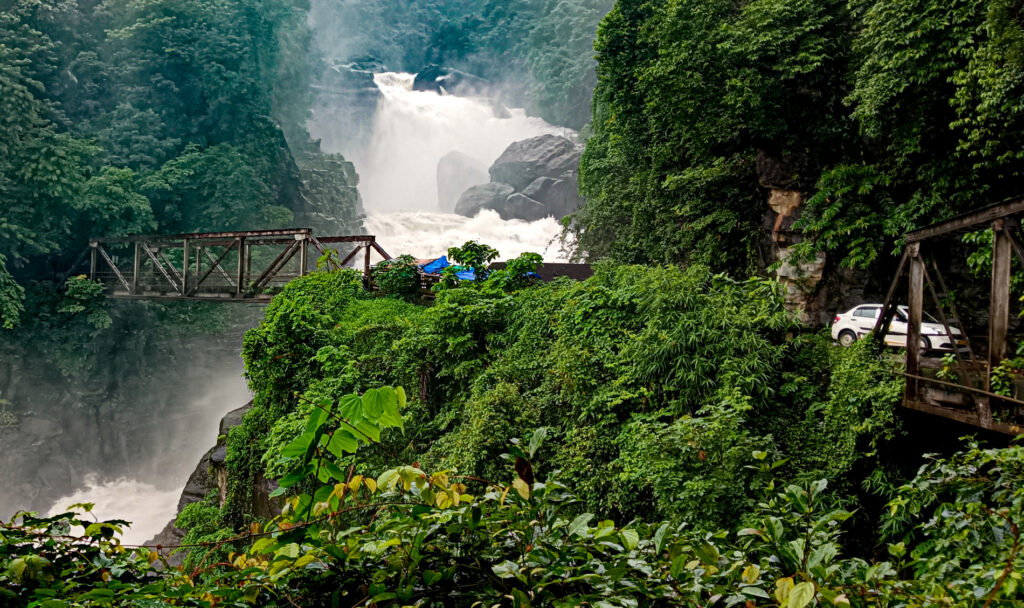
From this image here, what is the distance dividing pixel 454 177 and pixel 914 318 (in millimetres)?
44111

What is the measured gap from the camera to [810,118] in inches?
429

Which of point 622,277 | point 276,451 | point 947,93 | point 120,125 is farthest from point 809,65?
point 120,125

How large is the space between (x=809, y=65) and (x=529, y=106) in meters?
44.1

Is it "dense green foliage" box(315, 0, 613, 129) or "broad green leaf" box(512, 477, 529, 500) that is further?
"dense green foliage" box(315, 0, 613, 129)

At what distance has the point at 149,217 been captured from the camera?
773 inches

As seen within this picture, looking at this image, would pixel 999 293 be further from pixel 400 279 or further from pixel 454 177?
pixel 454 177

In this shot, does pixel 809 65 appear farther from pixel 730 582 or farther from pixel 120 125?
pixel 120 125

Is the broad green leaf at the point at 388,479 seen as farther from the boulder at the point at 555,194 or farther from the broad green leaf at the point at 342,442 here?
the boulder at the point at 555,194

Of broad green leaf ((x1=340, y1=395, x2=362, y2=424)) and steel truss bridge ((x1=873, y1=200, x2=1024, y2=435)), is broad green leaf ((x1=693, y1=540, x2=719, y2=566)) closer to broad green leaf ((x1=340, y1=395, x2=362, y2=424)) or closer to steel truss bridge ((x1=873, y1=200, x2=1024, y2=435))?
broad green leaf ((x1=340, y1=395, x2=362, y2=424))

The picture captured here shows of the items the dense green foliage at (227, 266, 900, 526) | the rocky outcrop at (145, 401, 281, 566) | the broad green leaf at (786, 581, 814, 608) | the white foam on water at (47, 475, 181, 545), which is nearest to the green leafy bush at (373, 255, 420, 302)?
the dense green foliage at (227, 266, 900, 526)

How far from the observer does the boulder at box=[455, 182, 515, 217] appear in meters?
39.6

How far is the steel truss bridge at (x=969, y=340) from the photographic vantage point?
414 centimetres

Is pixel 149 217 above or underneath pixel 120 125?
underneath

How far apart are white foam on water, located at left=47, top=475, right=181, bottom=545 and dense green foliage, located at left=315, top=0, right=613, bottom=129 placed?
3773cm
